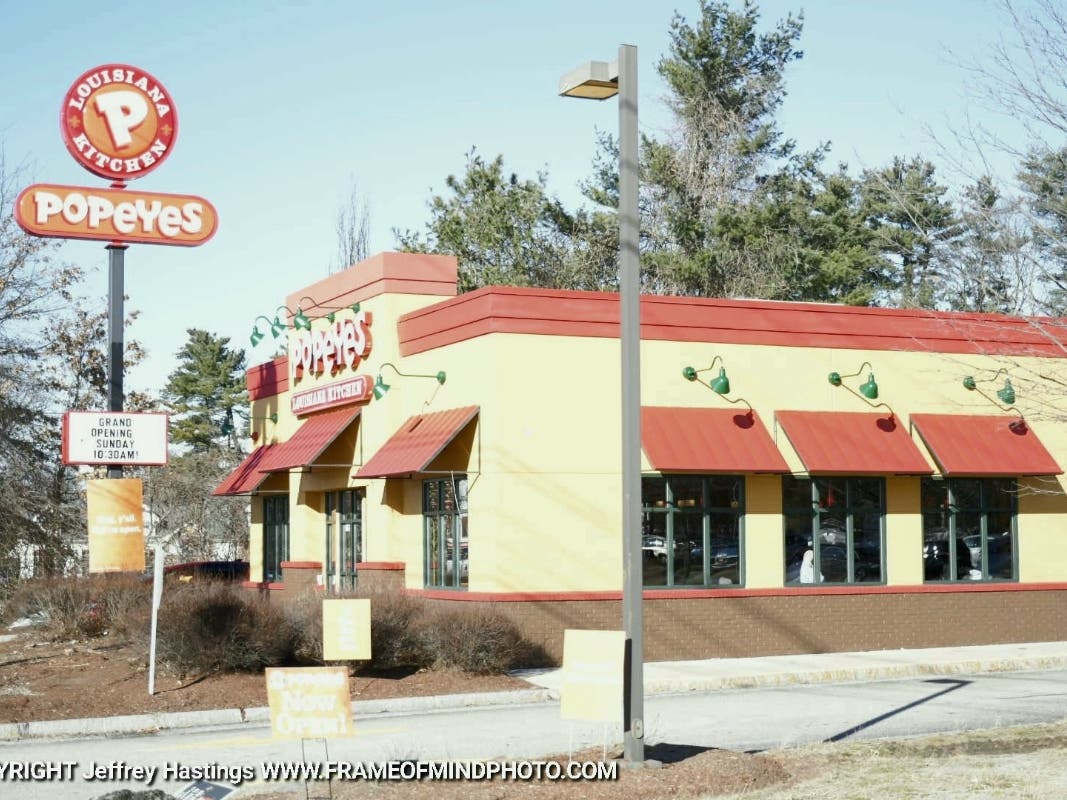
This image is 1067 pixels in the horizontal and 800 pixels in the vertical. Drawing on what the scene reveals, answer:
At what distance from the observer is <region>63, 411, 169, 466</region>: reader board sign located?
22438 mm

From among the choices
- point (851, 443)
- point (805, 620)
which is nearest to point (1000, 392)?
point (851, 443)

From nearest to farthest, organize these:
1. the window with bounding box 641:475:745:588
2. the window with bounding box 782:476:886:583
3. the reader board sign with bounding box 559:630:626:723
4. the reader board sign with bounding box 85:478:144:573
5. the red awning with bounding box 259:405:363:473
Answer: the reader board sign with bounding box 559:630:626:723
the window with bounding box 641:475:745:588
the reader board sign with bounding box 85:478:144:573
the window with bounding box 782:476:886:583
the red awning with bounding box 259:405:363:473

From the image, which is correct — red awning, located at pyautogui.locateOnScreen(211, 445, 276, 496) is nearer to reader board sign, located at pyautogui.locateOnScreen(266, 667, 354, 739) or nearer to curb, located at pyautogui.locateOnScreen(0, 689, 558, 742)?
curb, located at pyautogui.locateOnScreen(0, 689, 558, 742)

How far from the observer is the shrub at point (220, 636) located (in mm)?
17781

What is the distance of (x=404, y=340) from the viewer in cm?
2411

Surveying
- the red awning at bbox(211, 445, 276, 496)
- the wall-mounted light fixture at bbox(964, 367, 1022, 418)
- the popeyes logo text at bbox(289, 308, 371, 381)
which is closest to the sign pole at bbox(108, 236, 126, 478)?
the popeyes logo text at bbox(289, 308, 371, 381)

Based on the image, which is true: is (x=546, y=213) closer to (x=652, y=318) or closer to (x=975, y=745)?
(x=652, y=318)

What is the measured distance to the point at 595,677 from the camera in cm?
1138

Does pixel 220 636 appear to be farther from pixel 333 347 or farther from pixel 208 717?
pixel 333 347

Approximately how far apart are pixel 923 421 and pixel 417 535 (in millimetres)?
8720

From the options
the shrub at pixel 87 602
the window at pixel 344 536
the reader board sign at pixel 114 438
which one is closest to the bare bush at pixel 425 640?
the shrub at pixel 87 602

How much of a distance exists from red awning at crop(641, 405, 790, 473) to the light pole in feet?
30.4

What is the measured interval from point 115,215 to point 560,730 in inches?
505

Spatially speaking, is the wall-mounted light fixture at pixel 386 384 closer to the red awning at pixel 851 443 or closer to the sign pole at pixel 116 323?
the sign pole at pixel 116 323
